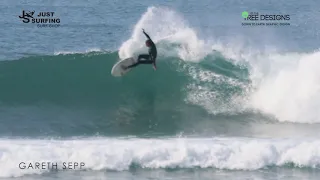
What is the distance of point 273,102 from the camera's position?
18.9 m

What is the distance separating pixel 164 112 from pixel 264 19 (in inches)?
647

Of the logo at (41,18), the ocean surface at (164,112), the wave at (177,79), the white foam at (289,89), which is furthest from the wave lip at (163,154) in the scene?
the logo at (41,18)

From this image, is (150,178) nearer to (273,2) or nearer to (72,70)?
(72,70)

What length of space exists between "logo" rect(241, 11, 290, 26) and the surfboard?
1297cm

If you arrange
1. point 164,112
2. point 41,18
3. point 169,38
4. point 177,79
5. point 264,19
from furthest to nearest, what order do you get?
point 264,19 → point 41,18 → point 169,38 → point 177,79 → point 164,112

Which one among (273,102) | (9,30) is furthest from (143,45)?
(9,30)

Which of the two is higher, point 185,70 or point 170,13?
point 170,13

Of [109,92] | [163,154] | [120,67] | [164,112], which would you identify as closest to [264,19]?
[109,92]

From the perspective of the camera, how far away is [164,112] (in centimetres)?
1870

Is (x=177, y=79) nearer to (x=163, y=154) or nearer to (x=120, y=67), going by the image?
(x=120, y=67)

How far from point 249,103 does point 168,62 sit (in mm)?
3029

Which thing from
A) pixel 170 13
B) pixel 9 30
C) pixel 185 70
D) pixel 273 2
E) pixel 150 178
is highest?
pixel 273 2

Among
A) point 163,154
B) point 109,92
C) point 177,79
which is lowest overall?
point 163,154

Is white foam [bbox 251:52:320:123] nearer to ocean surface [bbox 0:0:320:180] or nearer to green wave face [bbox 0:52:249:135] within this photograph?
ocean surface [bbox 0:0:320:180]
